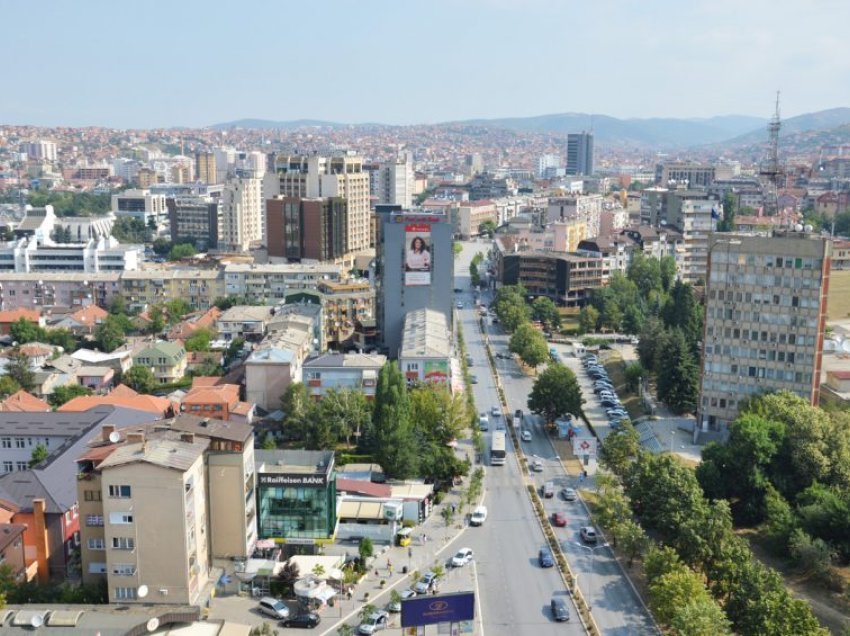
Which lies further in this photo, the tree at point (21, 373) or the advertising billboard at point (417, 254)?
the advertising billboard at point (417, 254)

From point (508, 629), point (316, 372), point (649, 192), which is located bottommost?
point (508, 629)

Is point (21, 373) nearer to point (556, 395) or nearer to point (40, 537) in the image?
point (40, 537)

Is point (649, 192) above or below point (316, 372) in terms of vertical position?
above

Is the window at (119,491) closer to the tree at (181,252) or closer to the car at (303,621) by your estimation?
the car at (303,621)

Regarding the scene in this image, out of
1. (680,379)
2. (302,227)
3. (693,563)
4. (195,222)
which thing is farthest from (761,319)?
(195,222)

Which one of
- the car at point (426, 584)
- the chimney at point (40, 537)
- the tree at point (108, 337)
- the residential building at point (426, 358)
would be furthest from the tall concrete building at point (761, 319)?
the tree at point (108, 337)

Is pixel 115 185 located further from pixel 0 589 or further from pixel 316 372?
pixel 0 589

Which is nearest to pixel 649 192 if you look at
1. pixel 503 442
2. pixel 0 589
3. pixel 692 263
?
pixel 692 263
